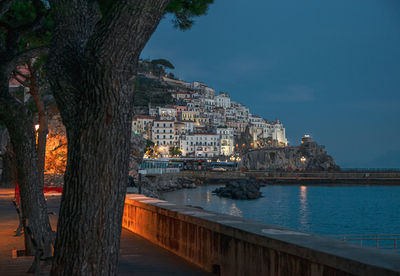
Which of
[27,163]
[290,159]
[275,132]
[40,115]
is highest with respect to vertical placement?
[275,132]

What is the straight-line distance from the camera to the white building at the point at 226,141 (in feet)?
407

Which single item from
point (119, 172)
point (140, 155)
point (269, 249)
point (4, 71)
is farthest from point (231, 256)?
point (140, 155)

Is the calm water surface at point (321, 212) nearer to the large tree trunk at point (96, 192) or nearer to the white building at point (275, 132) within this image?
the large tree trunk at point (96, 192)

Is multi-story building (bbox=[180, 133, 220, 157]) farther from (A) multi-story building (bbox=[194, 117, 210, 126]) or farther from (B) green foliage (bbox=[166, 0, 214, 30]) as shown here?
(B) green foliage (bbox=[166, 0, 214, 30])

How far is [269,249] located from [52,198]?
42.5 feet

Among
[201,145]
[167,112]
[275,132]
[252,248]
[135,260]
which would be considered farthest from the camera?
[275,132]

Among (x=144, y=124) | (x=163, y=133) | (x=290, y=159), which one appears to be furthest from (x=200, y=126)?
(x=290, y=159)

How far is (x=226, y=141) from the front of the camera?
125 meters

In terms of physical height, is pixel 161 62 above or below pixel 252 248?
above

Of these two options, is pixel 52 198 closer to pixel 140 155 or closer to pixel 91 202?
pixel 91 202

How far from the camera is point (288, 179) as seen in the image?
260 ft

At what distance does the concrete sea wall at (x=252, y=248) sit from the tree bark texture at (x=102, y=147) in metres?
1.47

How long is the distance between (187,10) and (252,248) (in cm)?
456

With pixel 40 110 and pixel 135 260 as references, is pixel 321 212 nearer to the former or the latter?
pixel 40 110
